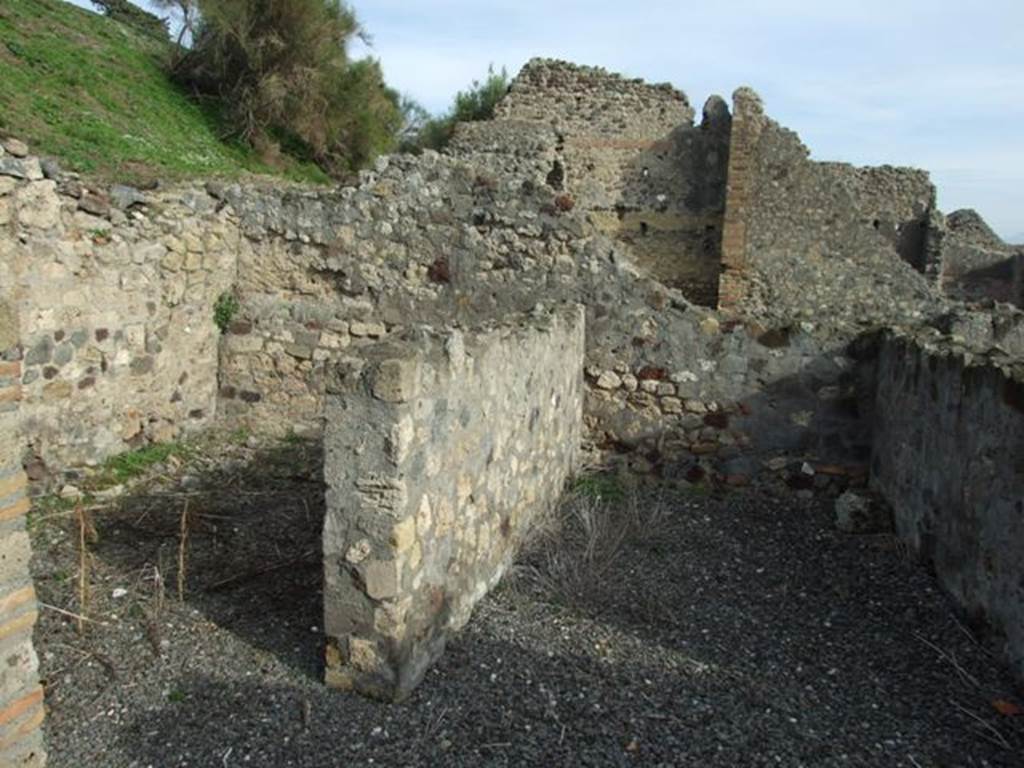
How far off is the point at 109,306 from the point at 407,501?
3832 millimetres

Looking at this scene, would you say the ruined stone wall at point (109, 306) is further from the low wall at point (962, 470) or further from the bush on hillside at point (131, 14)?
the bush on hillside at point (131, 14)

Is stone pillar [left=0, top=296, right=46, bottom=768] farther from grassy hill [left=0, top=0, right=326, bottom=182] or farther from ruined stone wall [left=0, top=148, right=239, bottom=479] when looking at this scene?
grassy hill [left=0, top=0, right=326, bottom=182]

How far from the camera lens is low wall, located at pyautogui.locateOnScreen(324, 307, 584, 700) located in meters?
3.19

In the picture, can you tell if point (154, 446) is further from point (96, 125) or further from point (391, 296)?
point (96, 125)

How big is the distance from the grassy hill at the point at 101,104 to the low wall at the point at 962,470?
22.3 ft

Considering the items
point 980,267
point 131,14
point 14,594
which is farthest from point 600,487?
point 131,14

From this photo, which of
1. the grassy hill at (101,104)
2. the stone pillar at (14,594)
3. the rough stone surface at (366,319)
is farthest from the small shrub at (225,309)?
the stone pillar at (14,594)

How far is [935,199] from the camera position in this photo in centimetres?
1548

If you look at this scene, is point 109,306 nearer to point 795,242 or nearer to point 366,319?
point 366,319

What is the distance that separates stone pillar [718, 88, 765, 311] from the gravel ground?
332 inches

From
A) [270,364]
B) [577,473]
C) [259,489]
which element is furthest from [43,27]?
[577,473]

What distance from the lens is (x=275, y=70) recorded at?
49.5 feet

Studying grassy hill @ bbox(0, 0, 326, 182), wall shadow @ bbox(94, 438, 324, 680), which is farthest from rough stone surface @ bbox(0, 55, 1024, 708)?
grassy hill @ bbox(0, 0, 326, 182)

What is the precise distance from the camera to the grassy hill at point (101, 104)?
874 cm
